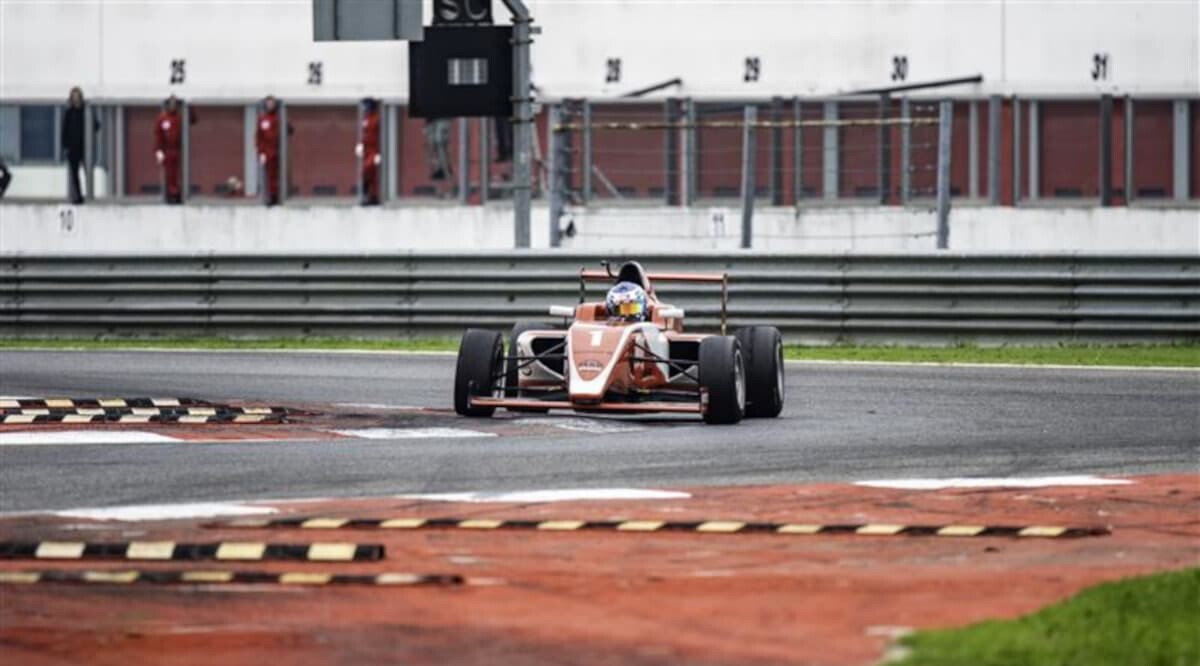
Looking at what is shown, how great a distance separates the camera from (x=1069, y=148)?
32438mm

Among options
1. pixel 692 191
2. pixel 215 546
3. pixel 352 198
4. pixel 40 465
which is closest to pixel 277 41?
pixel 352 198

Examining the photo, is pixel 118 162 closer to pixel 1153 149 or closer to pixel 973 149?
pixel 973 149

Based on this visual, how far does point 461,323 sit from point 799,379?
189 inches

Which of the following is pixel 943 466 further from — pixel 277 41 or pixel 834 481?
pixel 277 41

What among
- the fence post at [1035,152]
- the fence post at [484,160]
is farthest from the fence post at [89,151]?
the fence post at [1035,152]

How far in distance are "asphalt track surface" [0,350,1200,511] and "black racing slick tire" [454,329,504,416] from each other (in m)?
0.41

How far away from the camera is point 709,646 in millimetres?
8008

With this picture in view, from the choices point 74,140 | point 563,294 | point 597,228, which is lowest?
point 563,294

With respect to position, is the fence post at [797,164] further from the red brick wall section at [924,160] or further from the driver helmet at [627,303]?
the driver helmet at [627,303]

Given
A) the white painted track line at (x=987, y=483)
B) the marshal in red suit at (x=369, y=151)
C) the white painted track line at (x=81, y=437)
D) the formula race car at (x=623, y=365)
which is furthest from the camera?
the marshal in red suit at (x=369, y=151)

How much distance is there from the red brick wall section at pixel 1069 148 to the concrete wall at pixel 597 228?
1517mm

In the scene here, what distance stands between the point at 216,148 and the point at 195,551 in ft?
83.2

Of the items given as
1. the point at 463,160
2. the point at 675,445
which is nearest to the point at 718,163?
the point at 463,160

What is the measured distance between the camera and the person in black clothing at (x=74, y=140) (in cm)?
3372
